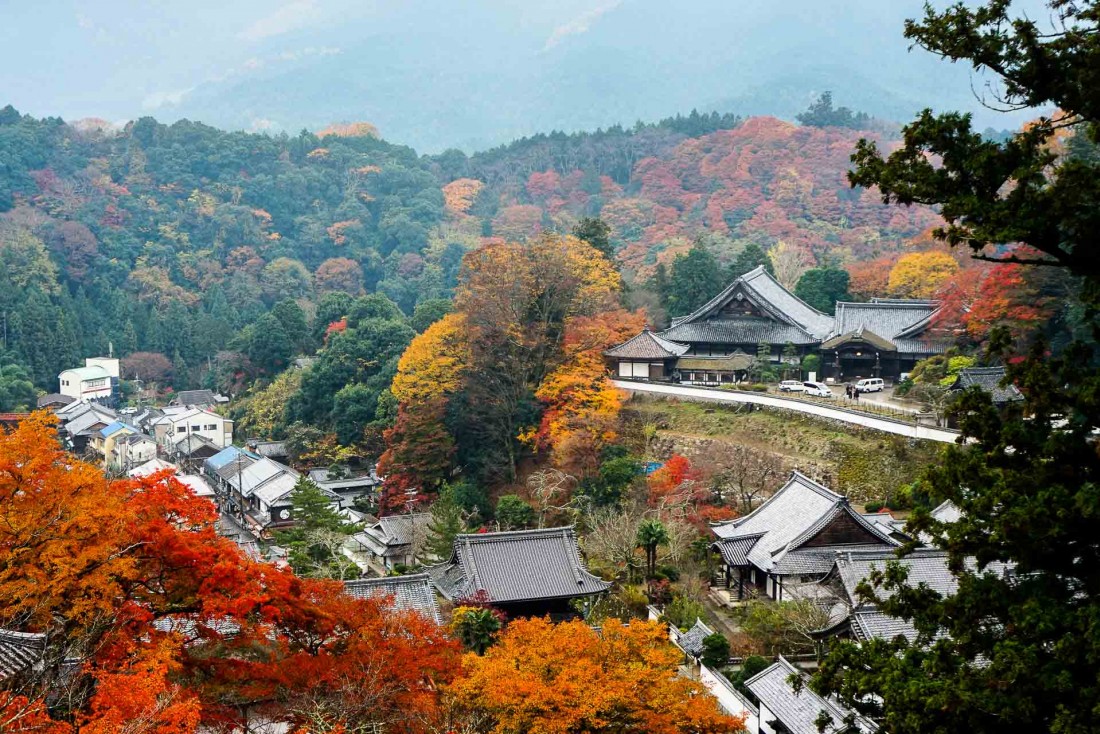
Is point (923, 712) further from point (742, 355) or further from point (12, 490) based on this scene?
point (742, 355)

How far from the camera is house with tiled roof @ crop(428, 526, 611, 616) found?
23031 mm

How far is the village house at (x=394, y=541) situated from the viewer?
103 feet

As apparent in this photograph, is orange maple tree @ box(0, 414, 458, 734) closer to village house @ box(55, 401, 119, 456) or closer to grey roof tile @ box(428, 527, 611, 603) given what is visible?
grey roof tile @ box(428, 527, 611, 603)

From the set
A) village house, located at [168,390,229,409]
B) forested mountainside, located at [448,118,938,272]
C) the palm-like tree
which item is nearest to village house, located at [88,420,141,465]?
village house, located at [168,390,229,409]

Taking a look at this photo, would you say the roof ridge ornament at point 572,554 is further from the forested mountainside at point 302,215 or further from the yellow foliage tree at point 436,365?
the forested mountainside at point 302,215

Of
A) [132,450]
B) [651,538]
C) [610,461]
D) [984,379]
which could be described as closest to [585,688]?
[651,538]

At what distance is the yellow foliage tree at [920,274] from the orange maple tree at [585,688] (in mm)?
33438

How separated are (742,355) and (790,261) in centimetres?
2124

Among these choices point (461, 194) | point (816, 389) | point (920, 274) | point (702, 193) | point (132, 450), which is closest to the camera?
point (816, 389)

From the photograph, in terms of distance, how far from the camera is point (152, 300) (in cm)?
7538

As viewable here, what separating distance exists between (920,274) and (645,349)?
14618 millimetres

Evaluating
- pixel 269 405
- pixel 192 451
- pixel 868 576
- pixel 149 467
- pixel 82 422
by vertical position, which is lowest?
pixel 192 451

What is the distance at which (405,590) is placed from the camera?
21.1m

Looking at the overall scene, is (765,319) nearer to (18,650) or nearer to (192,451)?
(192,451)
